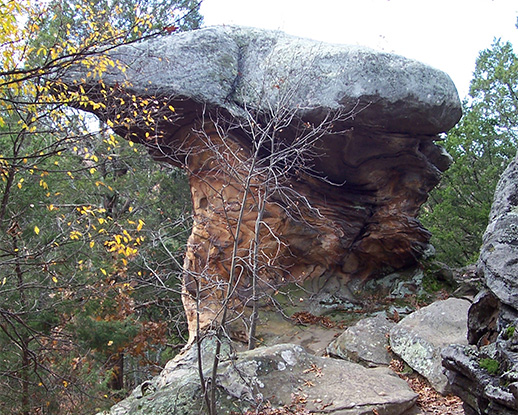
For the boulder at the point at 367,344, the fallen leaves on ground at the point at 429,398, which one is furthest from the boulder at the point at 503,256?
the boulder at the point at 367,344

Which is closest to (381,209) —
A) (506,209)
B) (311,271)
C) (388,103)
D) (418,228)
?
(418,228)

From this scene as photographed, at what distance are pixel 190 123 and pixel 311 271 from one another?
402 centimetres

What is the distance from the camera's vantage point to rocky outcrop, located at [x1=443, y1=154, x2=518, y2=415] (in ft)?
12.0

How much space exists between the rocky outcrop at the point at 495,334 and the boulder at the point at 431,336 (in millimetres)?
1484

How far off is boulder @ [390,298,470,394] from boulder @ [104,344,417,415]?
1.65ft

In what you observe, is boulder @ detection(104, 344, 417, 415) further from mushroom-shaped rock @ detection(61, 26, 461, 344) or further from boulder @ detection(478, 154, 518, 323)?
boulder @ detection(478, 154, 518, 323)

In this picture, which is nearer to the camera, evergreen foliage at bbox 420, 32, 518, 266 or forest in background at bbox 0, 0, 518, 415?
forest in background at bbox 0, 0, 518, 415

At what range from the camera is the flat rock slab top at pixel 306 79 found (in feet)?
25.9

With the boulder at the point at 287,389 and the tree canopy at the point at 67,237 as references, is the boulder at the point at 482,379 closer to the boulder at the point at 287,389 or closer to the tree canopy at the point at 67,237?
the boulder at the point at 287,389

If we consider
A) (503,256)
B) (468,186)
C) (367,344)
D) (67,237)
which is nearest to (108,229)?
(67,237)

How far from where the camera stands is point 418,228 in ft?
32.5

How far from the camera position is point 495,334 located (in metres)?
4.37

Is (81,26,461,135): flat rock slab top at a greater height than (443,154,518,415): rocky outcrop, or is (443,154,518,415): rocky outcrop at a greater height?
(81,26,461,135): flat rock slab top

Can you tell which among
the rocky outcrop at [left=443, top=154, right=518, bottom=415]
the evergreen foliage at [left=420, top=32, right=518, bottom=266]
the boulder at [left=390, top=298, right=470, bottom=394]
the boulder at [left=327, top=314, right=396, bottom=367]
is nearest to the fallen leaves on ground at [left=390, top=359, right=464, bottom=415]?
the boulder at [left=390, top=298, right=470, bottom=394]
